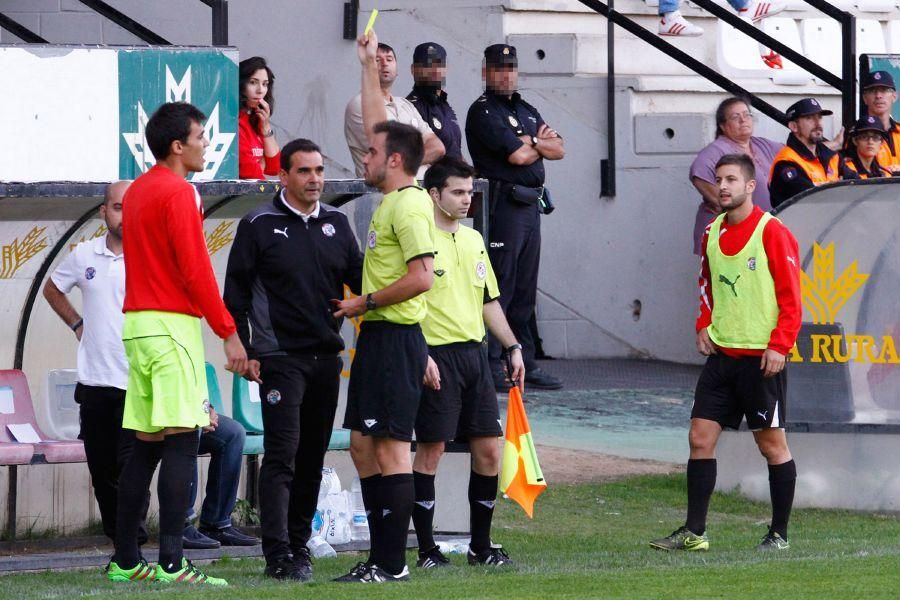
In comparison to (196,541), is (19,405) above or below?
above

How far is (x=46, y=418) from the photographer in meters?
8.67

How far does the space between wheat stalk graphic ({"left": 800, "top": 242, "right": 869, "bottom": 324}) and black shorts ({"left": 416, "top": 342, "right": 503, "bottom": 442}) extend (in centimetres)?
271

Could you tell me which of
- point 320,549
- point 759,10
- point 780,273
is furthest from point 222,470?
point 759,10

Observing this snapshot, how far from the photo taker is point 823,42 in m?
16.1

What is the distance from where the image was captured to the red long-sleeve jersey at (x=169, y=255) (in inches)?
261

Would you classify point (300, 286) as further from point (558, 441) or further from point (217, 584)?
point (558, 441)

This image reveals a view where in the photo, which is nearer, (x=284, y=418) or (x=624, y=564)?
(x=284, y=418)

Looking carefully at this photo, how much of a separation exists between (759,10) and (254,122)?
652 centimetres

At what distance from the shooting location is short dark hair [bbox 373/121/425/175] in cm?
700

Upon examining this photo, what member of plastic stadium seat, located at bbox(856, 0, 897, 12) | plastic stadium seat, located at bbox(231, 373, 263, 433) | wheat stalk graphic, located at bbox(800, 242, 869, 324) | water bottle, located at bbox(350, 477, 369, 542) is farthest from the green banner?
plastic stadium seat, located at bbox(856, 0, 897, 12)

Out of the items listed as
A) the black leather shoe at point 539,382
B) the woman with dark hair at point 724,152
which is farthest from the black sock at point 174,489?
the woman with dark hair at point 724,152

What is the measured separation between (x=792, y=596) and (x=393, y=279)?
2.00m

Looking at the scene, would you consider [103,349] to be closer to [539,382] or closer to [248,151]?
[248,151]

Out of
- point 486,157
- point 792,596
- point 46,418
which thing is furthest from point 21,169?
point 792,596
